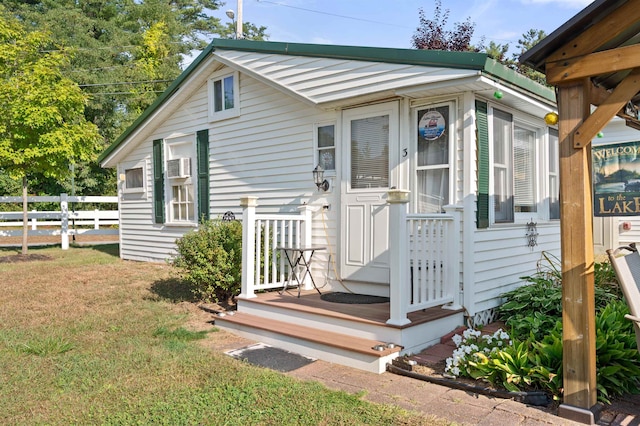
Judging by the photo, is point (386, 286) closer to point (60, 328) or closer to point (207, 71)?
point (60, 328)

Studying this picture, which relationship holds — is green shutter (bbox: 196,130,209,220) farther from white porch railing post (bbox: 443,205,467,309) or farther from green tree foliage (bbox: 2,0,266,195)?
green tree foliage (bbox: 2,0,266,195)

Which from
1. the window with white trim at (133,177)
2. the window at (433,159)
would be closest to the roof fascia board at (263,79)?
the window at (433,159)

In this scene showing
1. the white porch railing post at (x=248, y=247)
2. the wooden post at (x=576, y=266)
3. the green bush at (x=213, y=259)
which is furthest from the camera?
the green bush at (x=213, y=259)

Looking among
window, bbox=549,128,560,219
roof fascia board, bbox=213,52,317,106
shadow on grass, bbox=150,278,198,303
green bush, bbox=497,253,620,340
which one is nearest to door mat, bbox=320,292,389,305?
green bush, bbox=497,253,620,340

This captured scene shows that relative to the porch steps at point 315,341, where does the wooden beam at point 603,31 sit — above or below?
above

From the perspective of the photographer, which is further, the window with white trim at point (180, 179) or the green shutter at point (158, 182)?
the green shutter at point (158, 182)

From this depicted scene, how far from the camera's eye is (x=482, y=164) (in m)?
5.30

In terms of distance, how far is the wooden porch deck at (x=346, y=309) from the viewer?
4.56m

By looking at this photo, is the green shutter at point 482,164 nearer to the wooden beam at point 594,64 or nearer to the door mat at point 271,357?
the wooden beam at point 594,64

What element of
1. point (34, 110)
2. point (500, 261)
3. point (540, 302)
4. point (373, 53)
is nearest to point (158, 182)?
point (34, 110)

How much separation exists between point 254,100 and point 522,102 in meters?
3.89

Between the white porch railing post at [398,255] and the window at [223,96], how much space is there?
442cm

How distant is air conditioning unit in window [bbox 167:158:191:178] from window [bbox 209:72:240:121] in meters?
1.11

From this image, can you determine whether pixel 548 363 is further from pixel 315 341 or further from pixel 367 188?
pixel 367 188
